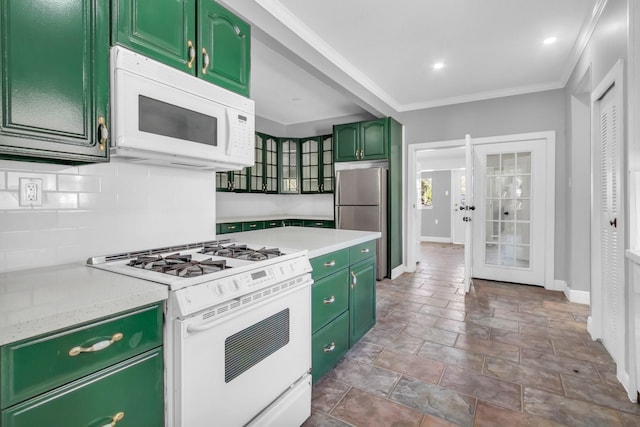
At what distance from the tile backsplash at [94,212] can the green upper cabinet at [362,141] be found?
10.3 feet

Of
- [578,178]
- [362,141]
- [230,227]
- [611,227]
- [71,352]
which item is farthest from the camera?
[362,141]

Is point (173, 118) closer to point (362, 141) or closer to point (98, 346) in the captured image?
point (98, 346)

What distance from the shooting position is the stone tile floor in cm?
174

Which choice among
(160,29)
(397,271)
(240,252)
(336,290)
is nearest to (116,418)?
(240,252)

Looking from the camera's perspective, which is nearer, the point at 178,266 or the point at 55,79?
the point at 55,79

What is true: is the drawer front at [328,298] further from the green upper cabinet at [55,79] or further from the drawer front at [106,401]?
the green upper cabinet at [55,79]

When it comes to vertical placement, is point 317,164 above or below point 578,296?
above

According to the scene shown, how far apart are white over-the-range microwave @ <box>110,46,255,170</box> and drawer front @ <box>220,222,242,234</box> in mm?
2577

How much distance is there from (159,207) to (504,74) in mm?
4068

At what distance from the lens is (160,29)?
149cm

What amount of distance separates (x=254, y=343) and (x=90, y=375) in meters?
0.62

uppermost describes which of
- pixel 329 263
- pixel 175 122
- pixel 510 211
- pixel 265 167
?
pixel 265 167

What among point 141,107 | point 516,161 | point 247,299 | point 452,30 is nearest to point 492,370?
point 247,299

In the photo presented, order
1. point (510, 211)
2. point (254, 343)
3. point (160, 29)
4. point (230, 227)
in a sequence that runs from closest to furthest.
Answer: point (254, 343), point (160, 29), point (510, 211), point (230, 227)
